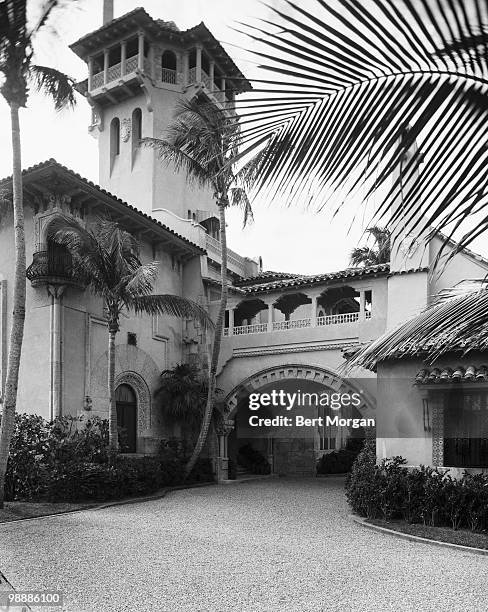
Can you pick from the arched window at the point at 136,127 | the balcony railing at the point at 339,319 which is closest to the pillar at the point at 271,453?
the balcony railing at the point at 339,319

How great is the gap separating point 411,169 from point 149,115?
25.7 metres

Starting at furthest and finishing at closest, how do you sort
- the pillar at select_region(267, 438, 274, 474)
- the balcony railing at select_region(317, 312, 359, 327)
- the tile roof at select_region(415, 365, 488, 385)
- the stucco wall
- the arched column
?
the pillar at select_region(267, 438, 274, 474)
the stucco wall
the balcony railing at select_region(317, 312, 359, 327)
the arched column
the tile roof at select_region(415, 365, 488, 385)

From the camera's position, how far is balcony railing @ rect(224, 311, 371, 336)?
21062 millimetres

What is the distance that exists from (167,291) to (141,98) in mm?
9012

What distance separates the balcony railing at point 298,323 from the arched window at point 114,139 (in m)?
9.59

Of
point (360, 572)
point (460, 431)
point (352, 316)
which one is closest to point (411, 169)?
point (360, 572)

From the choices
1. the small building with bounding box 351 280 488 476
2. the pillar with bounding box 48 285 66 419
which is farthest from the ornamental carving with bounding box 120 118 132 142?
the small building with bounding box 351 280 488 476

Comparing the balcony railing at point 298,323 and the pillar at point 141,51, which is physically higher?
the pillar at point 141,51

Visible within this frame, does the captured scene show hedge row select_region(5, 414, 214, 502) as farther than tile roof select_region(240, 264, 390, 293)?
No

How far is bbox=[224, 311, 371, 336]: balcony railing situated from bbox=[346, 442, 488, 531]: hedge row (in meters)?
7.98

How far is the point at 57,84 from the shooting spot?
1418 centimetres

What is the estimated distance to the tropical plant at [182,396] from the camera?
2113cm

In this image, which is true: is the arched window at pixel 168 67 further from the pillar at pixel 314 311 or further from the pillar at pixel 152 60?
the pillar at pixel 314 311

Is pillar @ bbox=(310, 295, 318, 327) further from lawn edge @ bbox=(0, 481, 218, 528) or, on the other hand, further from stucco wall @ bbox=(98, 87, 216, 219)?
stucco wall @ bbox=(98, 87, 216, 219)
